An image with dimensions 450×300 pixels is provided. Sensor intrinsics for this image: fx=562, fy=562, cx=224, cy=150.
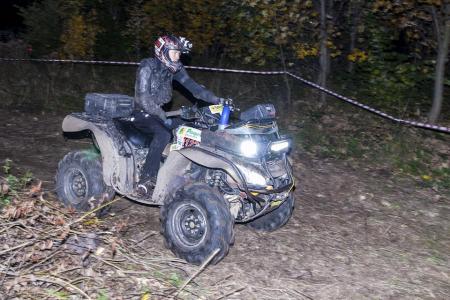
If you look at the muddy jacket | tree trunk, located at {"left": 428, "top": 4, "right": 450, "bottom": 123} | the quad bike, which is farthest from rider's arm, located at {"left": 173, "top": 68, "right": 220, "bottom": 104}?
tree trunk, located at {"left": 428, "top": 4, "right": 450, "bottom": 123}

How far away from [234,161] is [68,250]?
188 centimetres

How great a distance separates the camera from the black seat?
6.70 m

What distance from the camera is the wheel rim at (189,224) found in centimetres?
589

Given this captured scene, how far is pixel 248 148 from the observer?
5.86m

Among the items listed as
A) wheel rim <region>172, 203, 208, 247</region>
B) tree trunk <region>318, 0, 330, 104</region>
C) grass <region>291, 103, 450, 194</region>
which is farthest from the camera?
tree trunk <region>318, 0, 330, 104</region>

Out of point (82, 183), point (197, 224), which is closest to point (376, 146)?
point (197, 224)

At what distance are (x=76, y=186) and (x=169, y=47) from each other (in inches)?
83.7

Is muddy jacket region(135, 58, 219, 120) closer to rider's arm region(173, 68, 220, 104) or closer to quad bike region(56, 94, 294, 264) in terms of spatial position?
rider's arm region(173, 68, 220, 104)

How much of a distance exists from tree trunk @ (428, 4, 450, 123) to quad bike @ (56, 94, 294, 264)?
5068 mm

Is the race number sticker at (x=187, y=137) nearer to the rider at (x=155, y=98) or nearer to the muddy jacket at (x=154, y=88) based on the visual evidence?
the rider at (x=155, y=98)

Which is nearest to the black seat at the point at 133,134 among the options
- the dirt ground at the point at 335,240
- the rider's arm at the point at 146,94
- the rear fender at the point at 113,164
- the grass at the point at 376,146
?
the rear fender at the point at 113,164

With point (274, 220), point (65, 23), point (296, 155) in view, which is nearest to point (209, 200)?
point (274, 220)

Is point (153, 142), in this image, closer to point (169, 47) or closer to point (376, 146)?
point (169, 47)

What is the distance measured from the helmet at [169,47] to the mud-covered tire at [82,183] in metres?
1.48
